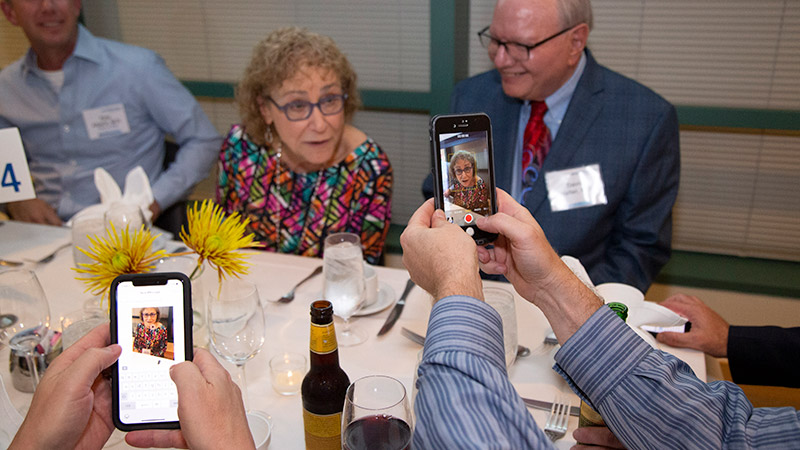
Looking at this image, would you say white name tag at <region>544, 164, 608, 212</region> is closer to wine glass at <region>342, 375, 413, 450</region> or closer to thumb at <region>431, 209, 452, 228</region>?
thumb at <region>431, 209, 452, 228</region>

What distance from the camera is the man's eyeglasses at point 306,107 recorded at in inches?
88.7

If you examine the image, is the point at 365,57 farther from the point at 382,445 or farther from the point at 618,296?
the point at 382,445

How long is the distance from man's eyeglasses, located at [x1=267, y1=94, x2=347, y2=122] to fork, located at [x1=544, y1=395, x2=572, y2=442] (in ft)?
4.76

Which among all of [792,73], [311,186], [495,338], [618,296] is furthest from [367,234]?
[792,73]

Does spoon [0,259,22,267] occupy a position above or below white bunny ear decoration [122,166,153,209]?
below

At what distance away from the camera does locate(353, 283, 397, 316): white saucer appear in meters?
1.57

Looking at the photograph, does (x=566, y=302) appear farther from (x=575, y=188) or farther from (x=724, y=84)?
(x=724, y=84)

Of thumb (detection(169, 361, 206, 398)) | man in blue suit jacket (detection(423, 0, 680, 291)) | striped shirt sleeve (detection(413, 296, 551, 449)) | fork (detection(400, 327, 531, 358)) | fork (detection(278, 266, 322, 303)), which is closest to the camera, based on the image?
striped shirt sleeve (detection(413, 296, 551, 449))

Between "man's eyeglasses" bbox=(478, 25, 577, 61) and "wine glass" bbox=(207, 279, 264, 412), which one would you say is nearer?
"wine glass" bbox=(207, 279, 264, 412)

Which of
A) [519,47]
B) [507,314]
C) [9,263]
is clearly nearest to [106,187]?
[9,263]

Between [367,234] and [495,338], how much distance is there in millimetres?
1437

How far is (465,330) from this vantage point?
87cm

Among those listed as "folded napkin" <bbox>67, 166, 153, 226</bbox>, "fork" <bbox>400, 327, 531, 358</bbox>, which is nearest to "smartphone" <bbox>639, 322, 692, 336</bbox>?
"fork" <bbox>400, 327, 531, 358</bbox>

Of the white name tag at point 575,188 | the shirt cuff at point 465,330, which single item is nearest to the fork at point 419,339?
the shirt cuff at point 465,330
